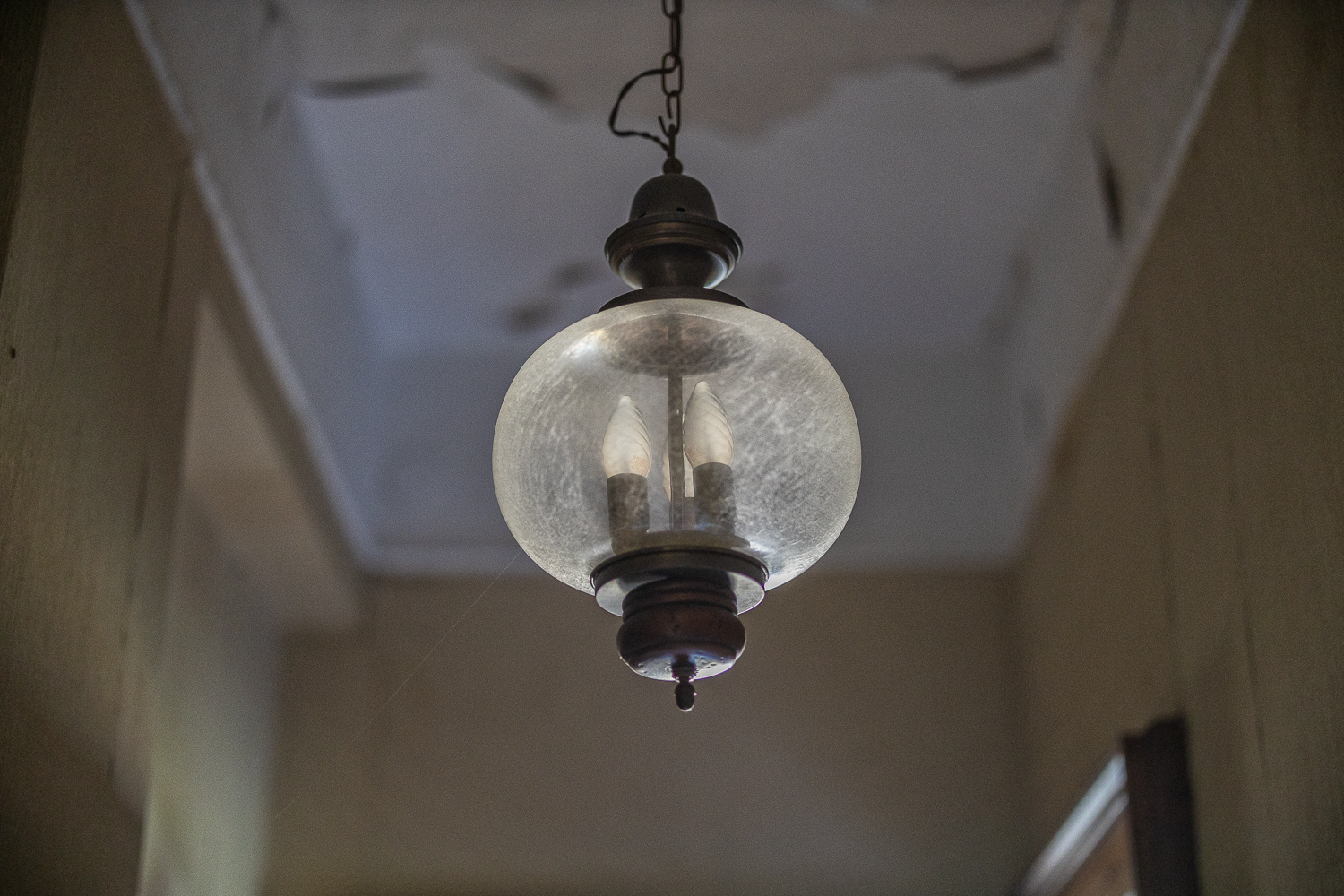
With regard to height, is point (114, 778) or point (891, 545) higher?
point (891, 545)

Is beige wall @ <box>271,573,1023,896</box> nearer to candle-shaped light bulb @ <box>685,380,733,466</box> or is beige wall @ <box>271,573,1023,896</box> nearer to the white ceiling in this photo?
the white ceiling

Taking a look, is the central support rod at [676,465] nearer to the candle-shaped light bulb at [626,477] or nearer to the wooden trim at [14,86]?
the candle-shaped light bulb at [626,477]

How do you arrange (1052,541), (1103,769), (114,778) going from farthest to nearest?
(1052,541) < (1103,769) < (114,778)

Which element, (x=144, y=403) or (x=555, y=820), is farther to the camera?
(x=555, y=820)

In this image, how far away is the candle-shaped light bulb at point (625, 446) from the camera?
1.32 m

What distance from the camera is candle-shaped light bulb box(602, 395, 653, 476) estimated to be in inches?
51.9

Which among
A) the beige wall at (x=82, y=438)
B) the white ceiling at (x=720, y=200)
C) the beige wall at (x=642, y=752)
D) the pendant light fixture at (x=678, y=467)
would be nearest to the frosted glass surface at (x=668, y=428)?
the pendant light fixture at (x=678, y=467)

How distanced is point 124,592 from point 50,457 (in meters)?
0.34

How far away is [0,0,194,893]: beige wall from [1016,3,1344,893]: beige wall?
161 cm

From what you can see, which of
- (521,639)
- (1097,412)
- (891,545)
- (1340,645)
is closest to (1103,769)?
(1097,412)

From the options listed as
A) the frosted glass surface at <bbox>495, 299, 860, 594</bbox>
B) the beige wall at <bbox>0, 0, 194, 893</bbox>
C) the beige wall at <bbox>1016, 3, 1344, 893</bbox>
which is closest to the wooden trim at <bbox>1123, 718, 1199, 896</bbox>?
the beige wall at <bbox>1016, 3, 1344, 893</bbox>

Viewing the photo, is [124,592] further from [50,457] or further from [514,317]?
[514,317]

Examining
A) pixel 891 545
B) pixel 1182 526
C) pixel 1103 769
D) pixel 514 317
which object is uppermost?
pixel 514 317

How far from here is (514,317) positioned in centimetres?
394
